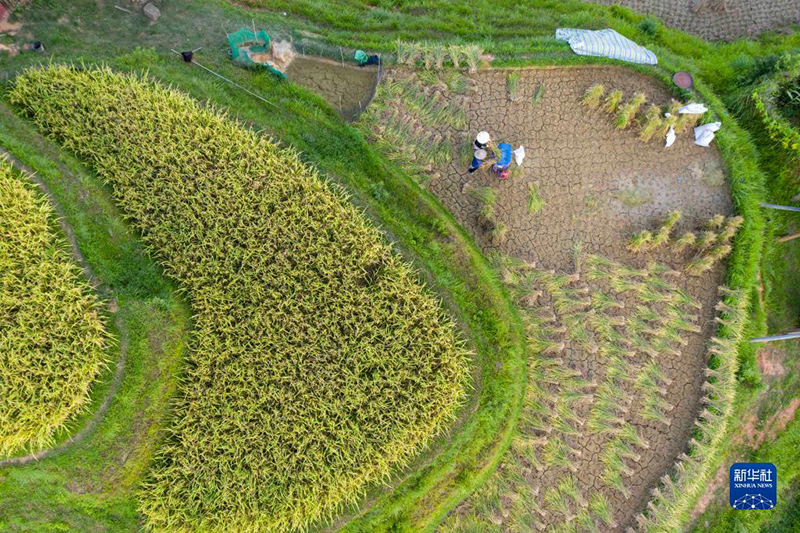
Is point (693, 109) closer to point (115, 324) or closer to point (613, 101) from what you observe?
point (613, 101)

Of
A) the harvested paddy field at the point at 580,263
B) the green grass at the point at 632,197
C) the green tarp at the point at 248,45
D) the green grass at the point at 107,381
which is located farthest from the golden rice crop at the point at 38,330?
the green grass at the point at 632,197

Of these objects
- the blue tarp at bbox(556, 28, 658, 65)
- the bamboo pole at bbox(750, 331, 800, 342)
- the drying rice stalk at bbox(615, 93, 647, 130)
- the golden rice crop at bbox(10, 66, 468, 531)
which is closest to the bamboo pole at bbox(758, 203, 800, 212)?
the bamboo pole at bbox(750, 331, 800, 342)

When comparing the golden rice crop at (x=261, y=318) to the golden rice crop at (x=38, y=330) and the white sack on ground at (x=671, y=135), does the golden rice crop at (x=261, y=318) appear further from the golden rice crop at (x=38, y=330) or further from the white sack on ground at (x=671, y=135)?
the white sack on ground at (x=671, y=135)

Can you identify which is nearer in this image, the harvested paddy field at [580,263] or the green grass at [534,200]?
the harvested paddy field at [580,263]

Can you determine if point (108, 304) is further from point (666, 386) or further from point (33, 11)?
point (666, 386)

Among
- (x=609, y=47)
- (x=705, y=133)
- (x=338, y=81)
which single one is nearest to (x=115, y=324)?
(x=338, y=81)

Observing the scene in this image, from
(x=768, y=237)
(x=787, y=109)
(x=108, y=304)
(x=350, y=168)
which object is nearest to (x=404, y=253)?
(x=350, y=168)
